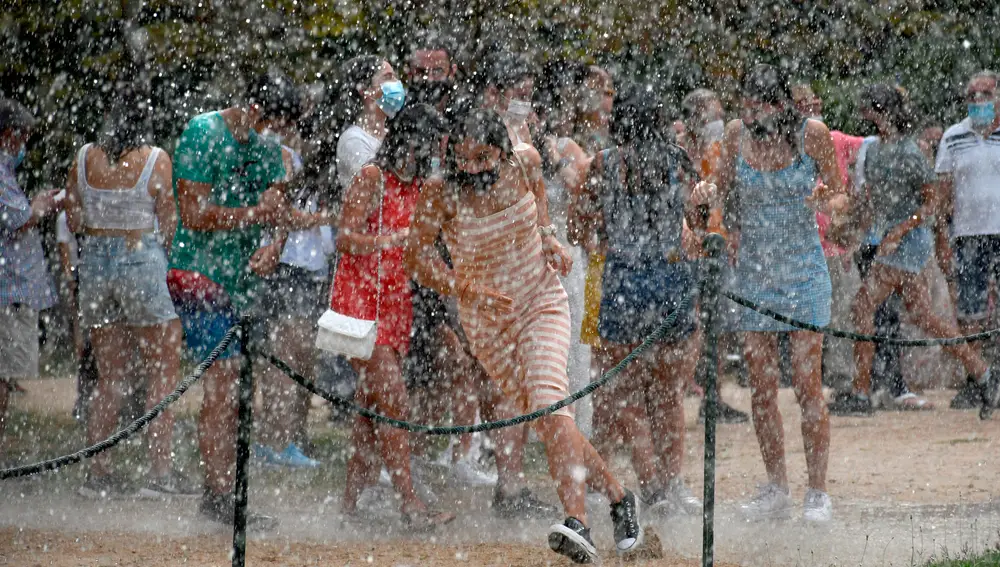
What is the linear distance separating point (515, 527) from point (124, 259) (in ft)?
7.78

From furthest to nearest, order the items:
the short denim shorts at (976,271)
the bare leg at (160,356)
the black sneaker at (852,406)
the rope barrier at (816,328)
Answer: the black sneaker at (852,406) < the short denim shorts at (976,271) < the bare leg at (160,356) < the rope barrier at (816,328)

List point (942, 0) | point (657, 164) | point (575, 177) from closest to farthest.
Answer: point (657, 164), point (575, 177), point (942, 0)

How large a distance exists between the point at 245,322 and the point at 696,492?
3603 millimetres

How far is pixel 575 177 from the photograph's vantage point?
7.05 m

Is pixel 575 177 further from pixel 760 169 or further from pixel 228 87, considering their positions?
pixel 228 87

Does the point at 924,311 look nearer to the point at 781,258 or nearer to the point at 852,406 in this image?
the point at 852,406

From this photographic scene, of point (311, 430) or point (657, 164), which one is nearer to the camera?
point (657, 164)

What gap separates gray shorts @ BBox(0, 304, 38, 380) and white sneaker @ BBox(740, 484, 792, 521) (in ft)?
12.4

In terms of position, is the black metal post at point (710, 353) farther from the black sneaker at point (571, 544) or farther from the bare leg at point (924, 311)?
the bare leg at point (924, 311)

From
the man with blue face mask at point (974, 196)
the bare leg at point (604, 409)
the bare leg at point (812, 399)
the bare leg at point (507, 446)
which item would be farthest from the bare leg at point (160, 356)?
the man with blue face mask at point (974, 196)

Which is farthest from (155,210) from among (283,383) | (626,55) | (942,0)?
(942,0)

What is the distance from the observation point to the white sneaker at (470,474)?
7.75 m

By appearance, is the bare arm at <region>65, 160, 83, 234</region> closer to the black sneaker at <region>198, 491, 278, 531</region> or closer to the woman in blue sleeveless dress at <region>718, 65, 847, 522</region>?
the black sneaker at <region>198, 491, 278, 531</region>

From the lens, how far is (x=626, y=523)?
566 cm
